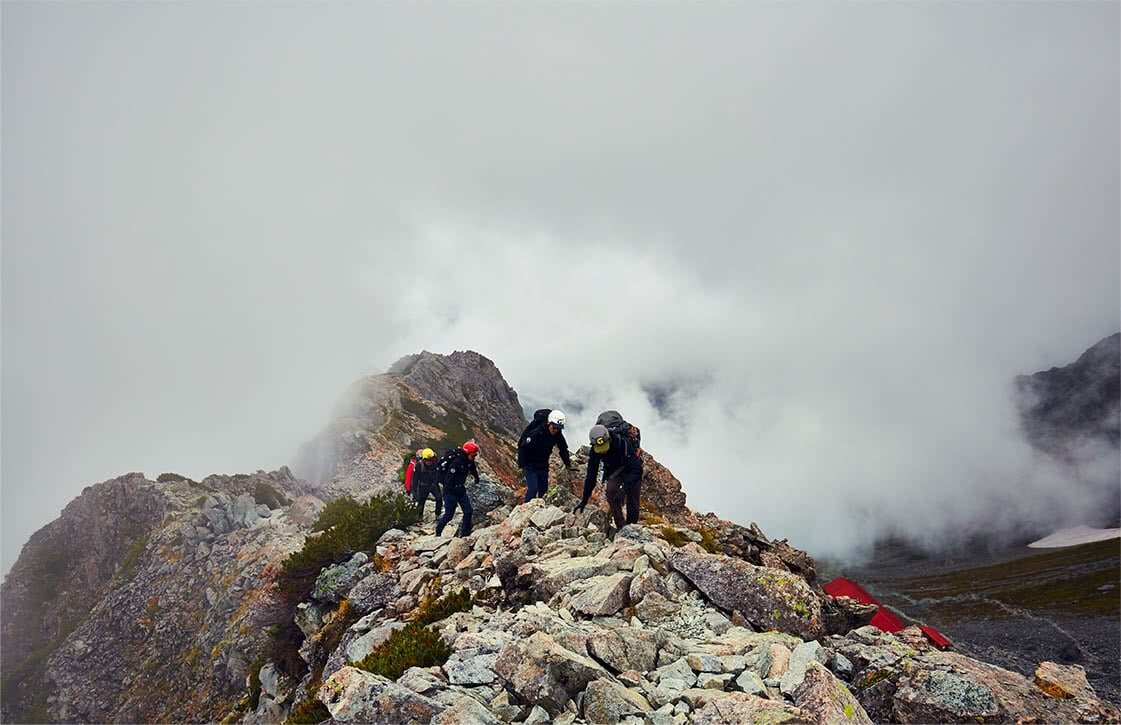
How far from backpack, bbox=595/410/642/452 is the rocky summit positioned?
266cm

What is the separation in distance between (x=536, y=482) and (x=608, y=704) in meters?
11.6

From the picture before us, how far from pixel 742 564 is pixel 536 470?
27.3 feet

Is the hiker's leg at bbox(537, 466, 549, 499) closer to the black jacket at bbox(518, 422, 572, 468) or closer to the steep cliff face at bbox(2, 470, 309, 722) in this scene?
the black jacket at bbox(518, 422, 572, 468)

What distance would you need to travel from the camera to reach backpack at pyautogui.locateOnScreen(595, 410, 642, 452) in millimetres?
15781

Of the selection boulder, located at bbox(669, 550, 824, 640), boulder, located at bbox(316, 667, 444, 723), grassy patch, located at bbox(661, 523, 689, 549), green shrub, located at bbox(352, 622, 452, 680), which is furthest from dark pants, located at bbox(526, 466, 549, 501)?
boulder, located at bbox(316, 667, 444, 723)

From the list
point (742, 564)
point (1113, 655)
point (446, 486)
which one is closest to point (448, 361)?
point (446, 486)

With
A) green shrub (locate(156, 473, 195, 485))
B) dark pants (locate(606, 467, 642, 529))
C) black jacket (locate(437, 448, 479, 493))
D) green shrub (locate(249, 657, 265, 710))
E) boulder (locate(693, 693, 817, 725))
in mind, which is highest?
green shrub (locate(156, 473, 195, 485))

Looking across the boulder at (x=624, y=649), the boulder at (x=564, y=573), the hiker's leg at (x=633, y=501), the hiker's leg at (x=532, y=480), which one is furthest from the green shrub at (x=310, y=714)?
the hiker's leg at (x=532, y=480)

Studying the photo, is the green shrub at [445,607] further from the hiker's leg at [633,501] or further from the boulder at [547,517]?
the hiker's leg at [633,501]

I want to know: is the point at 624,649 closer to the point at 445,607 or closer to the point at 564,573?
the point at 564,573

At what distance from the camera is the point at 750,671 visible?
28.8 ft

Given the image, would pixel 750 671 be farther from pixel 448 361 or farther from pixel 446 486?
pixel 448 361

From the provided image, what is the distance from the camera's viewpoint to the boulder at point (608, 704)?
25.0 ft

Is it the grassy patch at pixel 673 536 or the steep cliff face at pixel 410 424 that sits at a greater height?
the steep cliff face at pixel 410 424
